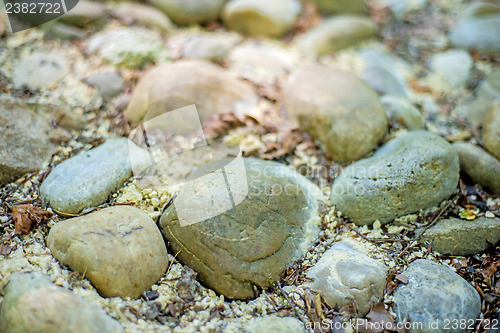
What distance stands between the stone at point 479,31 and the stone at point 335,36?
1246 mm

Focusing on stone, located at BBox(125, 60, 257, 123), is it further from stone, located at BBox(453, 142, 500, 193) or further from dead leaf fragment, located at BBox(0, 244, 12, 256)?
stone, located at BBox(453, 142, 500, 193)

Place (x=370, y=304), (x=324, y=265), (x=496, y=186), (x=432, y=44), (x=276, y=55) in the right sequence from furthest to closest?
(x=432, y=44)
(x=276, y=55)
(x=496, y=186)
(x=324, y=265)
(x=370, y=304)

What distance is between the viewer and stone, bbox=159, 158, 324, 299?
2.46 m

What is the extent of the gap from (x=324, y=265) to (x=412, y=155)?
46.8 inches

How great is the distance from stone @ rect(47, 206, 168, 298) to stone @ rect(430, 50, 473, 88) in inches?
167

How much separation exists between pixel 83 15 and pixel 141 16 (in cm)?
73

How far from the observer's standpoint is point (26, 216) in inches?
97.4

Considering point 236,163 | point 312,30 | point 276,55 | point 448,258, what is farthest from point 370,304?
point 312,30

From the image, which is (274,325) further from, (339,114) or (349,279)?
(339,114)

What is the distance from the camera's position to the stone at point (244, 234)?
8.05ft

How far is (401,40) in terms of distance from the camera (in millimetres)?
5152

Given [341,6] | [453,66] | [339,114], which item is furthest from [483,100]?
[341,6]

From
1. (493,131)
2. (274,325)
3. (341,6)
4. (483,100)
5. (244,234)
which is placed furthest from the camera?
(341,6)

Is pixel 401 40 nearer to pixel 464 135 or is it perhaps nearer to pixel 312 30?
pixel 312 30
